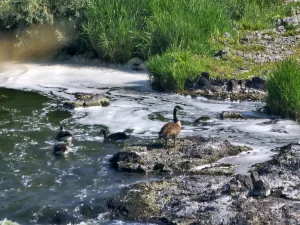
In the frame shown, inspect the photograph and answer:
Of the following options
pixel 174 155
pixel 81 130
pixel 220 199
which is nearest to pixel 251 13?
pixel 81 130

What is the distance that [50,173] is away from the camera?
12.5 m

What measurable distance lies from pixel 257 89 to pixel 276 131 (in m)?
3.57

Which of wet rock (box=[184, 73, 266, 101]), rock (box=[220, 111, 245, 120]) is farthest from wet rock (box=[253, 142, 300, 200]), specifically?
wet rock (box=[184, 73, 266, 101])

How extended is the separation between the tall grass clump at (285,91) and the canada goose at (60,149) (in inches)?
204

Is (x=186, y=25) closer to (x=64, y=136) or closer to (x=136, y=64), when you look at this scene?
(x=136, y=64)

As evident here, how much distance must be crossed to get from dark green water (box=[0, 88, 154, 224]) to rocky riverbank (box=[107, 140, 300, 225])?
1.65 ft

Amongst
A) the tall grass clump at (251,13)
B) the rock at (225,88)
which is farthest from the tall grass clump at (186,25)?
the rock at (225,88)

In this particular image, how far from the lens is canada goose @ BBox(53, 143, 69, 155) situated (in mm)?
13438

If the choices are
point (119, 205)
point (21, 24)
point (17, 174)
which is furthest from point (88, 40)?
point (119, 205)

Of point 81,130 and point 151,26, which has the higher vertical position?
point 151,26

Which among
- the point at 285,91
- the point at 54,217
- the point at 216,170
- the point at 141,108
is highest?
the point at 285,91

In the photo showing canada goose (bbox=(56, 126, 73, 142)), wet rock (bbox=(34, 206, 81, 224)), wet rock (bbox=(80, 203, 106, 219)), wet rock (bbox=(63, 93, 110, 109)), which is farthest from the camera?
wet rock (bbox=(63, 93, 110, 109))

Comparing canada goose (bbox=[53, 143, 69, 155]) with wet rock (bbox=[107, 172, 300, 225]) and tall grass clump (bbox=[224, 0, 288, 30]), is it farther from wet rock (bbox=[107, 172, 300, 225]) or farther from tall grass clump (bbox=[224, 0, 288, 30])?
tall grass clump (bbox=[224, 0, 288, 30])

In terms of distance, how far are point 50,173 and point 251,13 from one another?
13.9 metres
